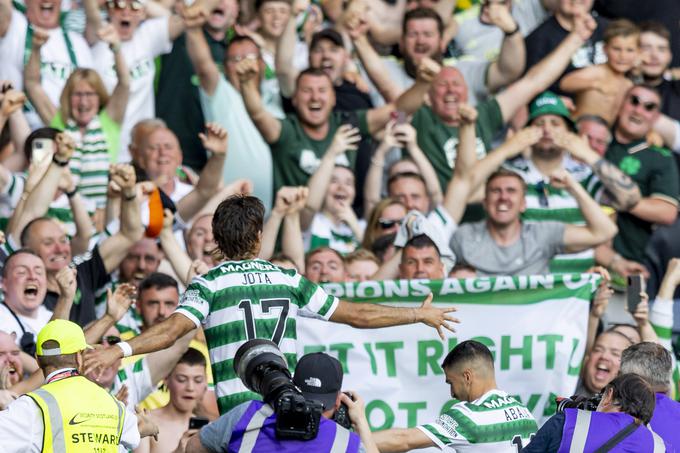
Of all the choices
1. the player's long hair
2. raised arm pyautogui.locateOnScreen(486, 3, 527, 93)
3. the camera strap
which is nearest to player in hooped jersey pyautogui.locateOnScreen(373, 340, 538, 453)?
the camera strap

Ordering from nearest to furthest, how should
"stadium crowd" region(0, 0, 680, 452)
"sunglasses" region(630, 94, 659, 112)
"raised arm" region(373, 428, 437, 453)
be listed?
"raised arm" region(373, 428, 437, 453)
"stadium crowd" region(0, 0, 680, 452)
"sunglasses" region(630, 94, 659, 112)

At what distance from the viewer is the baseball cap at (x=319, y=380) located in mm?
7191

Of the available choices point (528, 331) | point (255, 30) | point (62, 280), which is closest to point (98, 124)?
point (255, 30)

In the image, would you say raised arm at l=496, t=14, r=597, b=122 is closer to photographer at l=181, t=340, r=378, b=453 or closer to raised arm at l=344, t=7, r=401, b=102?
raised arm at l=344, t=7, r=401, b=102

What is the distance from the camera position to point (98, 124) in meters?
13.6

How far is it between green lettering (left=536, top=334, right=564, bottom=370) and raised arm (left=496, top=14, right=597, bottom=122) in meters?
4.02

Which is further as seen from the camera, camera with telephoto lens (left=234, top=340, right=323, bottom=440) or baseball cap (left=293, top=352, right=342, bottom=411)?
baseball cap (left=293, top=352, right=342, bottom=411)

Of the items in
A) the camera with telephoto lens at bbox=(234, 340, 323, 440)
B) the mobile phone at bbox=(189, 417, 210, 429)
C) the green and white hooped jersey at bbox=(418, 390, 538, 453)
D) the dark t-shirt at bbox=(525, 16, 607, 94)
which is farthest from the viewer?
the dark t-shirt at bbox=(525, 16, 607, 94)

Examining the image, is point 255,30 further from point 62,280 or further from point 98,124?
point 62,280

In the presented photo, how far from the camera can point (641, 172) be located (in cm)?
1417

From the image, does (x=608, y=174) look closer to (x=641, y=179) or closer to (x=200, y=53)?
(x=641, y=179)

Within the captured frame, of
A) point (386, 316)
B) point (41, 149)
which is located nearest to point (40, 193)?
point (41, 149)

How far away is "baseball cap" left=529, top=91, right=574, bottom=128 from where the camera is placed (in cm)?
1406

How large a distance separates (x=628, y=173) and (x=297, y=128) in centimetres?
287
